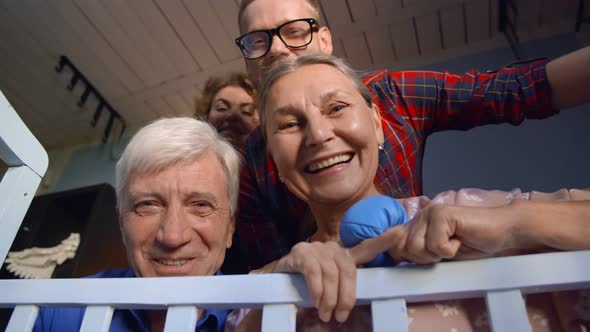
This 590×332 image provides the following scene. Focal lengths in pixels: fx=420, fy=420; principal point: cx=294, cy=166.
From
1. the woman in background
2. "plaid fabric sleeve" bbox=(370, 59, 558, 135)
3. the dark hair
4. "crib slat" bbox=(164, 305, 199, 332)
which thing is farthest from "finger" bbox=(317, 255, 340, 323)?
the dark hair

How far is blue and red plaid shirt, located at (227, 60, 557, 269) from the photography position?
0.89m

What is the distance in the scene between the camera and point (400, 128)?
951mm

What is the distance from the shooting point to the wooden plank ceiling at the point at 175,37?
2.00 metres

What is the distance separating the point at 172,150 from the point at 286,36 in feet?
1.54

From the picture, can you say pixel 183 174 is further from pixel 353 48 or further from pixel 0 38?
pixel 0 38

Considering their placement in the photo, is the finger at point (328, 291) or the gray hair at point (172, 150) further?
the gray hair at point (172, 150)

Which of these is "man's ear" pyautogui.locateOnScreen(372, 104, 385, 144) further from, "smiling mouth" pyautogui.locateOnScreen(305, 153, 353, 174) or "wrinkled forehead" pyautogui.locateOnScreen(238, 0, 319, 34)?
"wrinkled forehead" pyautogui.locateOnScreen(238, 0, 319, 34)

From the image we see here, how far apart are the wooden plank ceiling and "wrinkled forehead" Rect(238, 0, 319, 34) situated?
82cm

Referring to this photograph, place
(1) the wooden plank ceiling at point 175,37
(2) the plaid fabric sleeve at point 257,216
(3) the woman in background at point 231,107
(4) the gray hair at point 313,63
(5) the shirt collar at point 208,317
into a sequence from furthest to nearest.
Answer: (1) the wooden plank ceiling at point 175,37 < (3) the woman in background at point 231,107 < (2) the plaid fabric sleeve at point 257,216 < (4) the gray hair at point 313,63 < (5) the shirt collar at point 208,317

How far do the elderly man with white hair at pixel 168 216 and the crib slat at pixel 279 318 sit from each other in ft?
1.08

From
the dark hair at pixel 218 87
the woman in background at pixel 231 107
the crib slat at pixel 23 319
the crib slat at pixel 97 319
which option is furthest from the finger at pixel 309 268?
the dark hair at pixel 218 87

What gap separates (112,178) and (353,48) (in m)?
1.81

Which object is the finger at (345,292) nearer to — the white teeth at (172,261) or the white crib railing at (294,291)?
the white crib railing at (294,291)

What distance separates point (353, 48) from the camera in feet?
7.22
